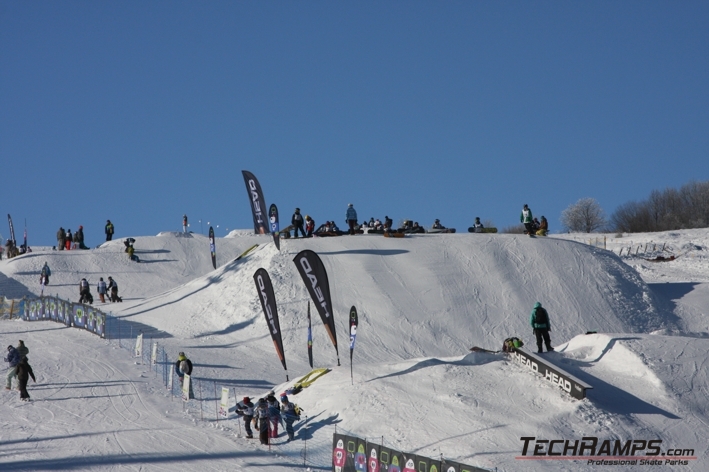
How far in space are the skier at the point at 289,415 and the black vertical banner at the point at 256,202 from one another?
1407 cm

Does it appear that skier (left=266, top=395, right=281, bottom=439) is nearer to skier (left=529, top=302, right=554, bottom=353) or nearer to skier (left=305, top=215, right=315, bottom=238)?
skier (left=529, top=302, right=554, bottom=353)

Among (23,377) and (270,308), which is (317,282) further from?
(23,377)

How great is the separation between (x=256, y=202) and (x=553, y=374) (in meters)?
16.0

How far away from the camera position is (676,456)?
1778cm

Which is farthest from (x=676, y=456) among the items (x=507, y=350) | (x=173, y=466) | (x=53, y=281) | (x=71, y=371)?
(x=53, y=281)

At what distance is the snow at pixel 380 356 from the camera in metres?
17.5

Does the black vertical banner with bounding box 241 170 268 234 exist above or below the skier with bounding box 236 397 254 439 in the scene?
above

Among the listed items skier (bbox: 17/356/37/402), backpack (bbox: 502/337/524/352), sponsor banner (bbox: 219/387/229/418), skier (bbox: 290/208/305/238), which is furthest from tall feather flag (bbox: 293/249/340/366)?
skier (bbox: 290/208/305/238)

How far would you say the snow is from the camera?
1748cm

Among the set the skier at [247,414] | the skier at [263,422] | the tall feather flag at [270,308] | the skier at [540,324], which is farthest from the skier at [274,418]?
the skier at [540,324]

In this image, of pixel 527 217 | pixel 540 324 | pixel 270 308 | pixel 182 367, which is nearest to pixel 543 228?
pixel 527 217

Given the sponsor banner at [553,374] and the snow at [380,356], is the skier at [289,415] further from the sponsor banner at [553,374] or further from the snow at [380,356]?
the sponsor banner at [553,374]

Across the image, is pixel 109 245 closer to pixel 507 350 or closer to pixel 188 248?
pixel 188 248

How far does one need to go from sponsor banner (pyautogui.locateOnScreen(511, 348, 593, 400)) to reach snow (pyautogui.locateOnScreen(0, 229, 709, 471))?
7.6 inches
